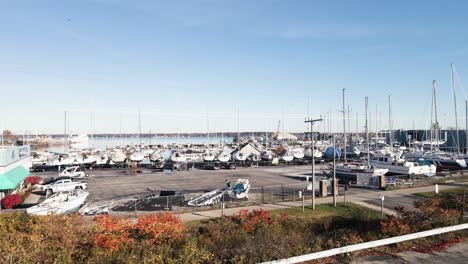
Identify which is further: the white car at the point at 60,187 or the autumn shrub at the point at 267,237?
the white car at the point at 60,187

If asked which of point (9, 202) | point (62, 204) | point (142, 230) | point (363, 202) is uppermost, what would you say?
point (142, 230)

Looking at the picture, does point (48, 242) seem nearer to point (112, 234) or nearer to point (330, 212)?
point (112, 234)

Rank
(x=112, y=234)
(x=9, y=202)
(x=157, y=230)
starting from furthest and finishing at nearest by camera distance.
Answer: (x=9, y=202), (x=157, y=230), (x=112, y=234)

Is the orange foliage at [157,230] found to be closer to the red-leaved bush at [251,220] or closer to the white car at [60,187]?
the red-leaved bush at [251,220]

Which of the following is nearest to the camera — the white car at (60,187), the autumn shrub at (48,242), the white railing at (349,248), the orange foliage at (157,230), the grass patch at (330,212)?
the autumn shrub at (48,242)

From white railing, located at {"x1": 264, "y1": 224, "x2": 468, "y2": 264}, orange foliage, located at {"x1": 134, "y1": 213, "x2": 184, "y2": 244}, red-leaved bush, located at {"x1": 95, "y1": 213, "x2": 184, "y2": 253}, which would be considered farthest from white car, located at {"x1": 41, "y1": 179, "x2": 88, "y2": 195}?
white railing, located at {"x1": 264, "y1": 224, "x2": 468, "y2": 264}

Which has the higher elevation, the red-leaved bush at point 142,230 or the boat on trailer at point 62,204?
the red-leaved bush at point 142,230

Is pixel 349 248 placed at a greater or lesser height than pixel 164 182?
greater

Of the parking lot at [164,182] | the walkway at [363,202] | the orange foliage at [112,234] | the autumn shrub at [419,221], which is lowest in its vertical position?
the parking lot at [164,182]

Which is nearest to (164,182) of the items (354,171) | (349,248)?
(354,171)

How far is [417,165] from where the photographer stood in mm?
48500

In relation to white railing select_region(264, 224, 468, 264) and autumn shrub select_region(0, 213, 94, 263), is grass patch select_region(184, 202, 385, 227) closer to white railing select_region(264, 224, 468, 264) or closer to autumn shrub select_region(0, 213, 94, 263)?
autumn shrub select_region(0, 213, 94, 263)

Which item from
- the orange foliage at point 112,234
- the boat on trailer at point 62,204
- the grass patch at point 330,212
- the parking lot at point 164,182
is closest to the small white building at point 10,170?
the boat on trailer at point 62,204

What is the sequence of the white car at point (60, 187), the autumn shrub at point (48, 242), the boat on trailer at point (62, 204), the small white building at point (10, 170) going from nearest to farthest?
the autumn shrub at point (48, 242)
the boat on trailer at point (62, 204)
the small white building at point (10, 170)
the white car at point (60, 187)
